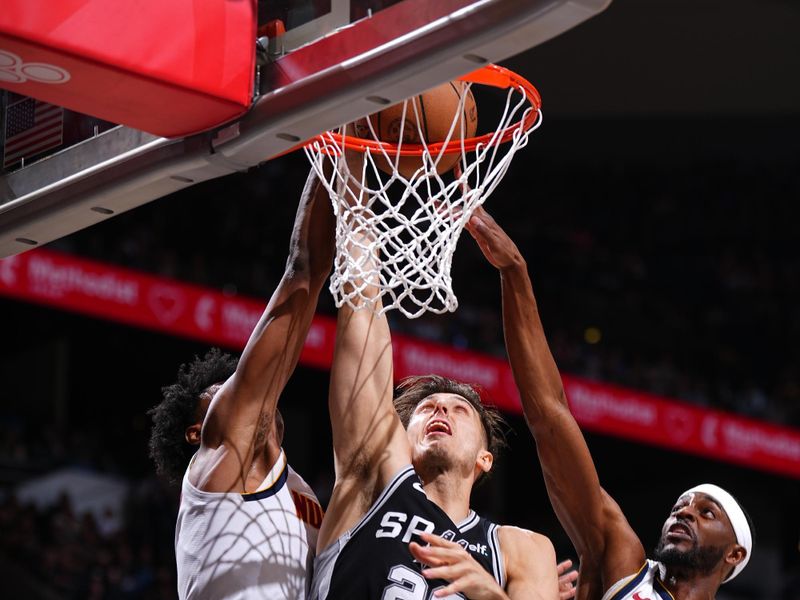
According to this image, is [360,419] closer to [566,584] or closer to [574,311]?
[566,584]

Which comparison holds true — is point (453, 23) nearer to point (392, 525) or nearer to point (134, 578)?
point (392, 525)

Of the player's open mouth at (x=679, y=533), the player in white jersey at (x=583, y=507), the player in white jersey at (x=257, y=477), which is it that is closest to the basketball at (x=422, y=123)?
the player in white jersey at (x=257, y=477)

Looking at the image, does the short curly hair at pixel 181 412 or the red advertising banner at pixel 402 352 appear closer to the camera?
the short curly hair at pixel 181 412

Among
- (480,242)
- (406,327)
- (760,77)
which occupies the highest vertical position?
(480,242)

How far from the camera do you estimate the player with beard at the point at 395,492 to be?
2.98m

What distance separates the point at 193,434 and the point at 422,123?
1.06 m

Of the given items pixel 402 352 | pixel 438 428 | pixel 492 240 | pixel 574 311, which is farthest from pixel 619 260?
pixel 438 428

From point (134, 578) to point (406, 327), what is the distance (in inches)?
128

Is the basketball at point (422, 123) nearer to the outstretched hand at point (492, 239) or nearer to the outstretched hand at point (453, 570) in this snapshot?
the outstretched hand at point (492, 239)

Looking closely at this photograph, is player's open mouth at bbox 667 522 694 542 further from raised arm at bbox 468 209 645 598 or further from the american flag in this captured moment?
the american flag

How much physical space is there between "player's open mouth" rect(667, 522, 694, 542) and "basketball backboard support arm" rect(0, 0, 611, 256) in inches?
75.0

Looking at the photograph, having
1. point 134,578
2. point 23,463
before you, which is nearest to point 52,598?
point 134,578

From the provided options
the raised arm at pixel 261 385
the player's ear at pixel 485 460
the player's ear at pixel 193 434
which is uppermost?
the raised arm at pixel 261 385

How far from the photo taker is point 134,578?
860cm
